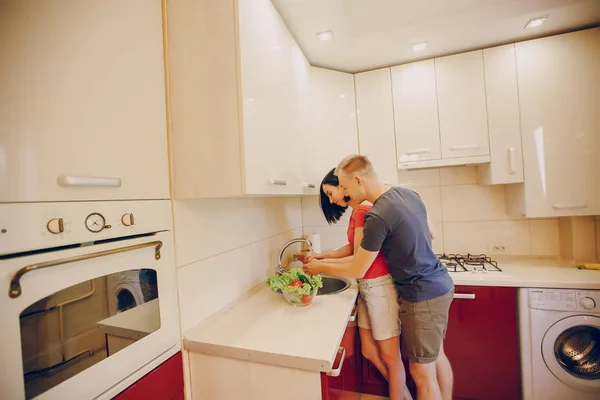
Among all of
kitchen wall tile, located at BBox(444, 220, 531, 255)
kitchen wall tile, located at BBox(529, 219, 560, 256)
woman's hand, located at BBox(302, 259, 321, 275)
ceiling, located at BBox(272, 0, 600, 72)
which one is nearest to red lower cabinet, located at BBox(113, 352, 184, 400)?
woman's hand, located at BBox(302, 259, 321, 275)

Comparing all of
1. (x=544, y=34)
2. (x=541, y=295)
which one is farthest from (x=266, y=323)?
(x=544, y=34)

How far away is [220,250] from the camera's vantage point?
1208 mm

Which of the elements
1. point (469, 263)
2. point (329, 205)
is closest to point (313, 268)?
point (329, 205)

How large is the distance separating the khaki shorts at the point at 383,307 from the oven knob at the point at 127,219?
1024 mm

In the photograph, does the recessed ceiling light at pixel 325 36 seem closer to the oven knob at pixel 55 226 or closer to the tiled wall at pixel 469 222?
the tiled wall at pixel 469 222

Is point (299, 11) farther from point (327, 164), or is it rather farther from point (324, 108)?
point (327, 164)

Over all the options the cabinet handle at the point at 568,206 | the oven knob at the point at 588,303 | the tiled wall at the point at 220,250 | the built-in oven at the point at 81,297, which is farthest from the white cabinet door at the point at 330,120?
the oven knob at the point at 588,303

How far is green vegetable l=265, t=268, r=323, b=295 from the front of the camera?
47.3 inches

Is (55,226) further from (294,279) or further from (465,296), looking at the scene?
(465,296)

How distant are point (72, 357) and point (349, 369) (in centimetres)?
105

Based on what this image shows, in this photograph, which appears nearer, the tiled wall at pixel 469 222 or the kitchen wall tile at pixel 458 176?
the tiled wall at pixel 469 222

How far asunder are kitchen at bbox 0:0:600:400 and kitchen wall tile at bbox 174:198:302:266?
1 centimetres

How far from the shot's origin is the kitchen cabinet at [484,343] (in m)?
1.48

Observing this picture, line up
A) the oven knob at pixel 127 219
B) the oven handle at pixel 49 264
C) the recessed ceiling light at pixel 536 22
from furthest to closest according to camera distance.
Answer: the recessed ceiling light at pixel 536 22 < the oven knob at pixel 127 219 < the oven handle at pixel 49 264
